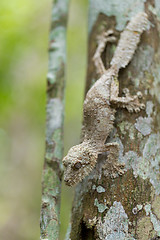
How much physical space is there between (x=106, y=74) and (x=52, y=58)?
1151mm

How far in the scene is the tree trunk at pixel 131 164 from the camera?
3564mm

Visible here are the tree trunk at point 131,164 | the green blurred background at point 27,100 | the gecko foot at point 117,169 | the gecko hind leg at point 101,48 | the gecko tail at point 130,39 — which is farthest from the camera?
the green blurred background at point 27,100

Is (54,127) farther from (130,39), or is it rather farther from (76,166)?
(130,39)

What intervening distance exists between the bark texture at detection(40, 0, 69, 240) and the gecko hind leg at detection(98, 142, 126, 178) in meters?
0.77

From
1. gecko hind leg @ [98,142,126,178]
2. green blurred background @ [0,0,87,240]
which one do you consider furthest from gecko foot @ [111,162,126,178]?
green blurred background @ [0,0,87,240]

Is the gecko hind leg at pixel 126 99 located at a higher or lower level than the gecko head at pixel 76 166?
higher

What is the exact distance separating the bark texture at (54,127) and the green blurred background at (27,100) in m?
4.15

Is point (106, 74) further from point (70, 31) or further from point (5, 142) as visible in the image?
point (5, 142)

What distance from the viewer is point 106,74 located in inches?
188

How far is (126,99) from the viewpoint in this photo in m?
4.32

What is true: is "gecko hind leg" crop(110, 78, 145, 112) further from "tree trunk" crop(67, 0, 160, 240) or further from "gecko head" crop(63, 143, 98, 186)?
"gecko head" crop(63, 143, 98, 186)

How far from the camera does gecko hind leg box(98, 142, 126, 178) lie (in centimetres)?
382

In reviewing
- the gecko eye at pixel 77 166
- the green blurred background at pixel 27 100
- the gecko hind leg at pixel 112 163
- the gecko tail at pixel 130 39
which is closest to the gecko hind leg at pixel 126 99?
the gecko tail at pixel 130 39

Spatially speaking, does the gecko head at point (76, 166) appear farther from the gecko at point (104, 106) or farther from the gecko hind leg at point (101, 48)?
the gecko hind leg at point (101, 48)
